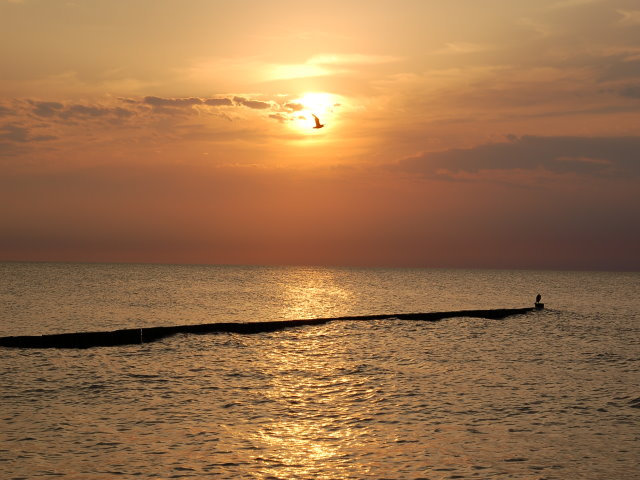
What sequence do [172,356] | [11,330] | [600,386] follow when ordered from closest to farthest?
1. [600,386]
2. [172,356]
3. [11,330]

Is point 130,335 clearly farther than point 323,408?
Yes

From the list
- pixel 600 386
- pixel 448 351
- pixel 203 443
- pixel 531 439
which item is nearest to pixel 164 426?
pixel 203 443

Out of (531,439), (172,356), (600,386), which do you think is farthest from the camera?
(172,356)

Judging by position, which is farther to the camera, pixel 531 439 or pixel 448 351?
pixel 448 351

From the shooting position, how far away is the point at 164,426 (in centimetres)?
1934

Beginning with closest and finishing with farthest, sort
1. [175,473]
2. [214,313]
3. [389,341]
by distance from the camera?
1. [175,473]
2. [389,341]
3. [214,313]

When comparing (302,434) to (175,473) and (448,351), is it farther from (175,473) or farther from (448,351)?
(448,351)

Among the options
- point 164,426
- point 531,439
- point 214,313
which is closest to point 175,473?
point 164,426

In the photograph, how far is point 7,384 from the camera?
25.5 m

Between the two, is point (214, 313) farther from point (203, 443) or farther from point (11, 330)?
point (203, 443)

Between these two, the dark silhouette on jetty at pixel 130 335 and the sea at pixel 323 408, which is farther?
the dark silhouette on jetty at pixel 130 335

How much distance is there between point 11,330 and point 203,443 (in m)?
36.0

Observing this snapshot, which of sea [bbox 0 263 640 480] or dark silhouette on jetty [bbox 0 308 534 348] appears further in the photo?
dark silhouette on jetty [bbox 0 308 534 348]

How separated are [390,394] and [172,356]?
1372 cm
